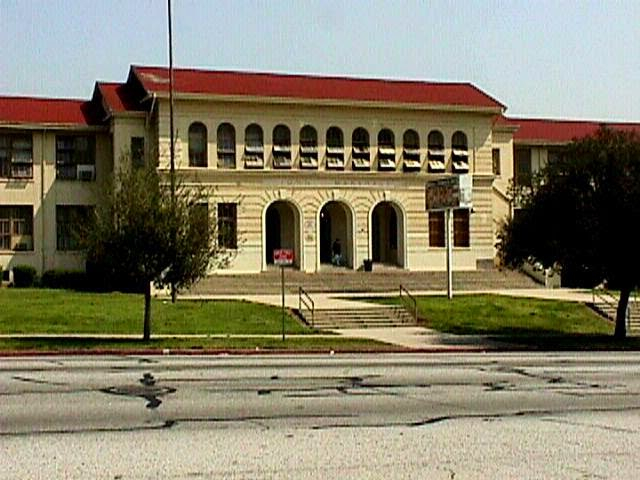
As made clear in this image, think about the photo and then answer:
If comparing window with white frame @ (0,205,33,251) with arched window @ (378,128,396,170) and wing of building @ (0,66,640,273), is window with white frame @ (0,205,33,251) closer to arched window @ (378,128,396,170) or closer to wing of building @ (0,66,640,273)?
wing of building @ (0,66,640,273)

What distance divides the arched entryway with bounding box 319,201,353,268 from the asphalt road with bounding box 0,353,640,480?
123ft

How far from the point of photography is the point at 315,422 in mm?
12977

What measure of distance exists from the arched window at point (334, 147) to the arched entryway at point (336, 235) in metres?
2.36

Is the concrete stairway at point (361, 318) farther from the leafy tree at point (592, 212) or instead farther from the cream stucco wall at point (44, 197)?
the cream stucco wall at point (44, 197)

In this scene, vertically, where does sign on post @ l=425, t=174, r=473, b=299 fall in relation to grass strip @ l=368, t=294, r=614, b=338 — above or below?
above

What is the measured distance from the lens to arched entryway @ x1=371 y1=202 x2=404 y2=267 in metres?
59.5

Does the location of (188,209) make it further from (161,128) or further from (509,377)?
(161,128)

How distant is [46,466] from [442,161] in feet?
164

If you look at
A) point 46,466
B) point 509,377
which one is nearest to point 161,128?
point 509,377

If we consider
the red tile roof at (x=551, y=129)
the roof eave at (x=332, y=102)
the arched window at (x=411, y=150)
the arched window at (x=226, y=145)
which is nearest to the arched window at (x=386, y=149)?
the arched window at (x=411, y=150)

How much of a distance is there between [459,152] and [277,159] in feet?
33.3

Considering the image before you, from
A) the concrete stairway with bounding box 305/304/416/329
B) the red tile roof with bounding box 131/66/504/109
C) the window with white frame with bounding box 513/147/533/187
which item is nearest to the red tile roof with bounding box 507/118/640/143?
the window with white frame with bounding box 513/147/533/187

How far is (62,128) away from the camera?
5622 cm

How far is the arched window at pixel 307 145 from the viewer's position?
185 ft
